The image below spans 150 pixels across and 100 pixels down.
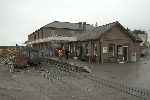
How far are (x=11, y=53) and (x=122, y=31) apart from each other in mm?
20390

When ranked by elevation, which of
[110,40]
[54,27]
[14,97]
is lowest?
[14,97]

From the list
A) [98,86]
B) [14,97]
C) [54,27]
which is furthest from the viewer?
[54,27]

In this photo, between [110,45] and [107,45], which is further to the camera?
[110,45]

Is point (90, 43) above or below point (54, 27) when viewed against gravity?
below

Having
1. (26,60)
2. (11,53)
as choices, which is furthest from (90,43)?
(11,53)

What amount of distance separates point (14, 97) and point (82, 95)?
3.44 metres

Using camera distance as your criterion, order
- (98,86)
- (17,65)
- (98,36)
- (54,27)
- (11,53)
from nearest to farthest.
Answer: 1. (98,86)
2. (17,65)
3. (98,36)
4. (11,53)
5. (54,27)

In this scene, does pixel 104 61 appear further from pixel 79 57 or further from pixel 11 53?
pixel 11 53

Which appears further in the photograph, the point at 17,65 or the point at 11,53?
the point at 11,53

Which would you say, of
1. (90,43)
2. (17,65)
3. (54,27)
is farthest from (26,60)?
(54,27)

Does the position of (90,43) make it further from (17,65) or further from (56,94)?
(56,94)

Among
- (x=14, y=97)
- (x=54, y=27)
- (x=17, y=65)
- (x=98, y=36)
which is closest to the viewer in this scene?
(x=14, y=97)

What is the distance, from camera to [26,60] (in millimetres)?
25797

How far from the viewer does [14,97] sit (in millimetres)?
11070
